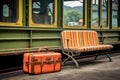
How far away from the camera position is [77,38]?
6.96 m

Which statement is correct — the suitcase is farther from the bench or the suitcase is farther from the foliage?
the foliage

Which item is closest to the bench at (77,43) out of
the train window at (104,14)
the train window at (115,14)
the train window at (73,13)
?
the train window at (73,13)

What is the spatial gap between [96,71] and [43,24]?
1.77 m

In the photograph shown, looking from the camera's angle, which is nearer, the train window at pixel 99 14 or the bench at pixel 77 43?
the bench at pixel 77 43

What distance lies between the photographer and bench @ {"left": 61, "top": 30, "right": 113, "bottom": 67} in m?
6.37

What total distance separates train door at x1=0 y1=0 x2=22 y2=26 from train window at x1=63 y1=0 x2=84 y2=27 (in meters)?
1.73

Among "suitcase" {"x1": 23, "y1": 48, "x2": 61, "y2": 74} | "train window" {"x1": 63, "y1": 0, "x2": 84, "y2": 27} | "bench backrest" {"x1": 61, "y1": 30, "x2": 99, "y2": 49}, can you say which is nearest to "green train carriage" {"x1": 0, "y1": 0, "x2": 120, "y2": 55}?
"train window" {"x1": 63, "y1": 0, "x2": 84, "y2": 27}

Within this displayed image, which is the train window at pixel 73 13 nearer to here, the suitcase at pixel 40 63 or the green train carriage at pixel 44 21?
the green train carriage at pixel 44 21

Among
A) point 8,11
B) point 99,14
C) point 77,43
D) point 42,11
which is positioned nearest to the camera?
point 8,11

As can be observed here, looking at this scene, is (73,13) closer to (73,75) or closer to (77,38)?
(77,38)

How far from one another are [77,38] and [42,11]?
1.27 meters

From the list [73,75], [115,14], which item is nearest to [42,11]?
[73,75]

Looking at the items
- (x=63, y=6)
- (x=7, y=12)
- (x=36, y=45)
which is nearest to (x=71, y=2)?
(x=63, y=6)

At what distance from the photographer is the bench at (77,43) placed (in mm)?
6368
